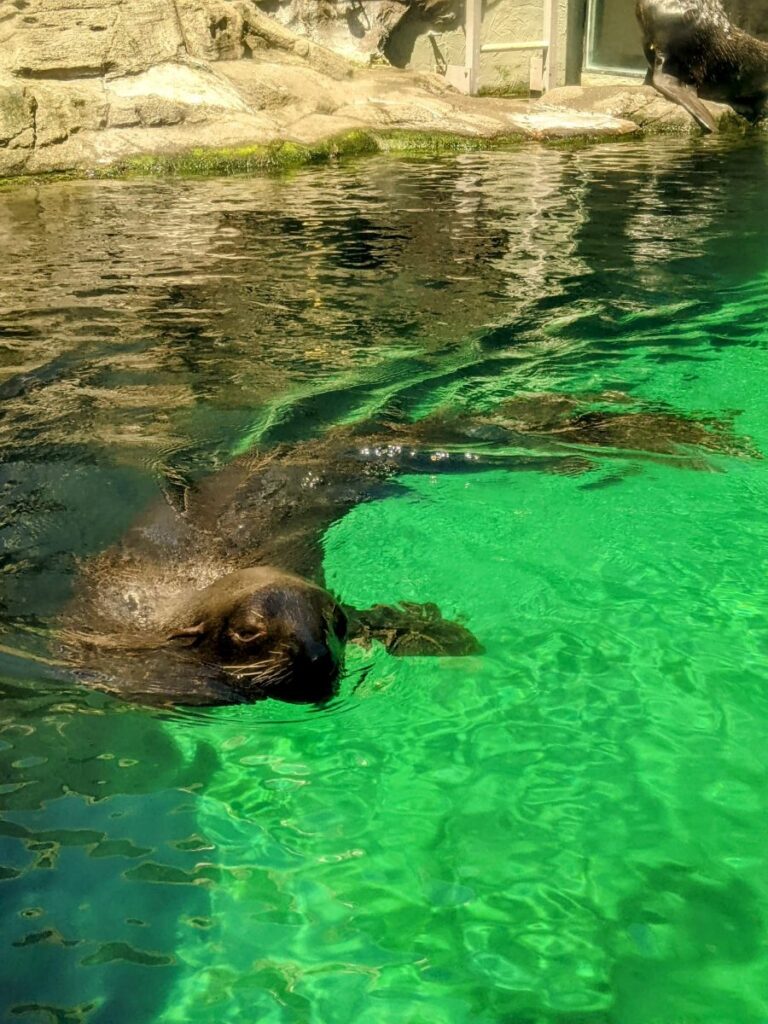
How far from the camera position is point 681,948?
2.47 meters

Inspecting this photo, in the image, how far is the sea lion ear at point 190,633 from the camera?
372 centimetres

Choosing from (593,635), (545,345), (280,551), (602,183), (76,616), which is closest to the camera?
(593,635)

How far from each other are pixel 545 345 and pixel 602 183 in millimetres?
6624

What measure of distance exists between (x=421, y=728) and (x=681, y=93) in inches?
660

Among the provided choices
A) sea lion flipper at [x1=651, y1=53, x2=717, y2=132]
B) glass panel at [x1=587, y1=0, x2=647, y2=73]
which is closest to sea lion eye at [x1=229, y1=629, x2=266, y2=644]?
sea lion flipper at [x1=651, y1=53, x2=717, y2=132]

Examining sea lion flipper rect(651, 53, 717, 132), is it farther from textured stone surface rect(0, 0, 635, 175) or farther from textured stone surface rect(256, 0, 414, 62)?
textured stone surface rect(256, 0, 414, 62)

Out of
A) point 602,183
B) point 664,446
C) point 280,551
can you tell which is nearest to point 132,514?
point 280,551

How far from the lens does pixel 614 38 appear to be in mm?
20016

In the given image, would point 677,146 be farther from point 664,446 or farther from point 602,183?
point 664,446

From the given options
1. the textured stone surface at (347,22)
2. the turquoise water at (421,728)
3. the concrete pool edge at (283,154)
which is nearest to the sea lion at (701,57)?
the concrete pool edge at (283,154)

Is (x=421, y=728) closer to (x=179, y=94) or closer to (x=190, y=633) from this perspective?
(x=190, y=633)

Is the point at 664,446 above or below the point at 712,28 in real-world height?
below

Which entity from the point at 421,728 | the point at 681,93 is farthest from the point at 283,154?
the point at 421,728

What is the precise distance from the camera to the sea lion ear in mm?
3717
